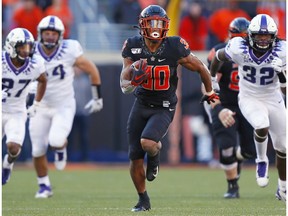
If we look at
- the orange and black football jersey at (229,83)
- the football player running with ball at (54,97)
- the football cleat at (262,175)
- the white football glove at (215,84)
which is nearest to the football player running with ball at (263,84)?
the football cleat at (262,175)

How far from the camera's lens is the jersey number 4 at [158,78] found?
27.3 feet

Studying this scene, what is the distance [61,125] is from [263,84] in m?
2.71

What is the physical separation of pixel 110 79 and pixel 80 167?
1668 millimetres

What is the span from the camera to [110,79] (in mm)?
16266

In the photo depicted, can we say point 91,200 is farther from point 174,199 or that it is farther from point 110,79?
point 110,79

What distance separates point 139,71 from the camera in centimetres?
796

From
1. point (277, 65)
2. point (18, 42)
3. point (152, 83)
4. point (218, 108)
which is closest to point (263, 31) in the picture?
point (277, 65)

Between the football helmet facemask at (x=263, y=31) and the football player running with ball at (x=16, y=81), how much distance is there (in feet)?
8.19

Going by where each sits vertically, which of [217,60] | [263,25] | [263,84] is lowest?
[263,84]

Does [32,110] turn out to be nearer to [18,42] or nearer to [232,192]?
[18,42]

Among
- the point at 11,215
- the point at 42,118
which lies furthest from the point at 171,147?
the point at 11,215

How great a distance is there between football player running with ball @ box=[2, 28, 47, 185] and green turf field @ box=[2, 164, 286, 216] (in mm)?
635

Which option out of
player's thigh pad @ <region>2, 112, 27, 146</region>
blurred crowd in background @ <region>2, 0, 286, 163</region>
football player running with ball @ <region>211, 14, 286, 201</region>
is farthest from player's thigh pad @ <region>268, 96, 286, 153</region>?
blurred crowd in background @ <region>2, 0, 286, 163</region>

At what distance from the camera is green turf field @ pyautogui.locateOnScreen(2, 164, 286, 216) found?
841 centimetres
